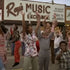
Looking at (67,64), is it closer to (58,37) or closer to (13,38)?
(13,38)

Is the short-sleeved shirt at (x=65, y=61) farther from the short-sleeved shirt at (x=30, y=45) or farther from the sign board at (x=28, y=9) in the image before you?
the sign board at (x=28, y=9)

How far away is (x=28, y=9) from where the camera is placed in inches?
1161

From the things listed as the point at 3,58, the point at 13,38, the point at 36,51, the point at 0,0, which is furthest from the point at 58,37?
the point at 0,0

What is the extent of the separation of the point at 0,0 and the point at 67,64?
25.9m

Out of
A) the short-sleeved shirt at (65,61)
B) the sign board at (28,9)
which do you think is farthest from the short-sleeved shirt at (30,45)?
the sign board at (28,9)

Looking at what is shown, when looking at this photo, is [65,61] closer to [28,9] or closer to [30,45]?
[30,45]

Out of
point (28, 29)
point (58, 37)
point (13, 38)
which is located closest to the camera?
point (28, 29)

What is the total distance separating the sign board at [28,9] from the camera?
28984 mm

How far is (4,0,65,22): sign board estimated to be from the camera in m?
29.0

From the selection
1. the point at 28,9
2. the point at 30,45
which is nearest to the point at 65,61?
the point at 30,45

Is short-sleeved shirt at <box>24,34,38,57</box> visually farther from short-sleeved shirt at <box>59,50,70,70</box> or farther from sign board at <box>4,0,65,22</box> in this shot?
sign board at <box>4,0,65,22</box>

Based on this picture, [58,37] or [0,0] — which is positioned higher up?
[0,0]

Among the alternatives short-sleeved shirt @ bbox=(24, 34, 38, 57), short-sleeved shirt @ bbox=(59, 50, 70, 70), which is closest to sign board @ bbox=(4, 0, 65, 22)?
short-sleeved shirt @ bbox=(24, 34, 38, 57)

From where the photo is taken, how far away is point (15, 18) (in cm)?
2994
